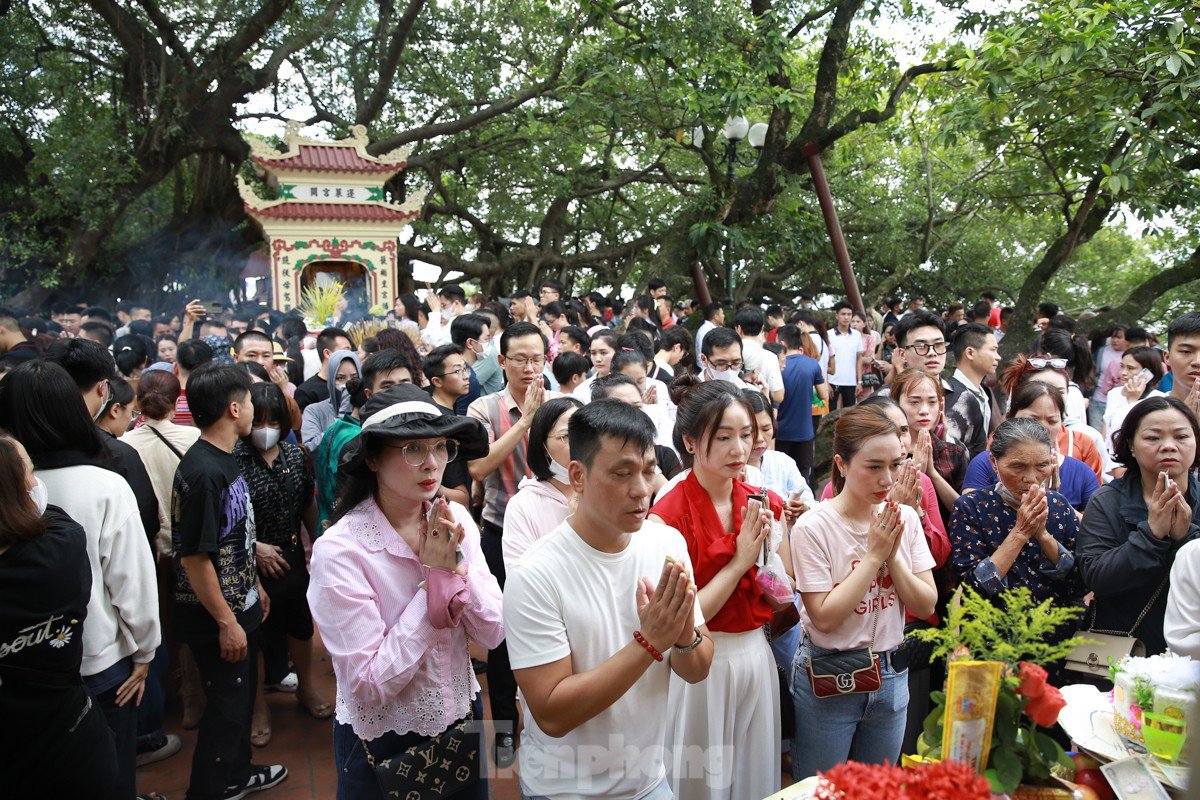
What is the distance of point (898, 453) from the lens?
2619 millimetres

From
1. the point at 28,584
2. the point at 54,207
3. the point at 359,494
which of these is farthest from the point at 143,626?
the point at 54,207

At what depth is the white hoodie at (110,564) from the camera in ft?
8.52

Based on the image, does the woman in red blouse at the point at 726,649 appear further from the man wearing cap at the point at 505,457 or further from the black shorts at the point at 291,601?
the black shorts at the point at 291,601

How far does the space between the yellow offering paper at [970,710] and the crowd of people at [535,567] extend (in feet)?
1.91

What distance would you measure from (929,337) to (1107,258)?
1886 centimetres

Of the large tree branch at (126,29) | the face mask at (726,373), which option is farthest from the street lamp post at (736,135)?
the large tree branch at (126,29)

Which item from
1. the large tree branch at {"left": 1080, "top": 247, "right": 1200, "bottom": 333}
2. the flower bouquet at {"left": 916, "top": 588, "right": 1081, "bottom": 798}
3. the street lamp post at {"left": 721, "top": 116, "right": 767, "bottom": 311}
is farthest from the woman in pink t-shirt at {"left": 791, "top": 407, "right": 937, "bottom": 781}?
the large tree branch at {"left": 1080, "top": 247, "right": 1200, "bottom": 333}

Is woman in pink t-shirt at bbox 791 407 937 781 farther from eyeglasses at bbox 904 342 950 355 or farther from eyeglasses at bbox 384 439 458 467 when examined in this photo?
eyeglasses at bbox 904 342 950 355

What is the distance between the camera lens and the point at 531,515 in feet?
9.53

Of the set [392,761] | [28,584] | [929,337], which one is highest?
[929,337]

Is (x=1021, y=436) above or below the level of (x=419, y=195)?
below

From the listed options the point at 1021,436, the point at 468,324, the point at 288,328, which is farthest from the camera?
the point at 288,328

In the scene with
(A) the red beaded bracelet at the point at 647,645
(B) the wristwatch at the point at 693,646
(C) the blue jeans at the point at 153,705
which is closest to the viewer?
(A) the red beaded bracelet at the point at 647,645

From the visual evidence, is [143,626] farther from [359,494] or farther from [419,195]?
[419,195]
